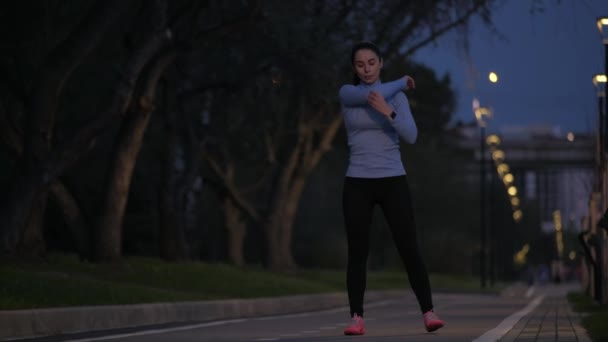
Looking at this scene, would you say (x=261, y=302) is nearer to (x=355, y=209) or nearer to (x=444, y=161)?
(x=355, y=209)

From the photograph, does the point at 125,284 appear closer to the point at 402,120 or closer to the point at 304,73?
the point at 304,73

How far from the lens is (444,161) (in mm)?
93000

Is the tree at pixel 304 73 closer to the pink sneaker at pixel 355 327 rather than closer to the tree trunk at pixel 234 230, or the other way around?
the tree trunk at pixel 234 230

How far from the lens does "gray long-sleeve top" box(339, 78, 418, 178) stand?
34.9 feet

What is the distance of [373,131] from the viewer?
1078cm

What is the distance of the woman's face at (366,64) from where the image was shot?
10594 mm

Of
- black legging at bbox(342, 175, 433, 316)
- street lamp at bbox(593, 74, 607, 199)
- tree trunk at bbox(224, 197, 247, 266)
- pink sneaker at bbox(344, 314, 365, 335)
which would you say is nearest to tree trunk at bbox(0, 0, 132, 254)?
street lamp at bbox(593, 74, 607, 199)

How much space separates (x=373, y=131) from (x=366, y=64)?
498mm

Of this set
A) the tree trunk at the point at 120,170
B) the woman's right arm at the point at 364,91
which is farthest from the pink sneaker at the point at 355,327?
the tree trunk at the point at 120,170

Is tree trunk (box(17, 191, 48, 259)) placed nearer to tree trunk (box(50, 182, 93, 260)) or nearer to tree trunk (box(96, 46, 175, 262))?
tree trunk (box(96, 46, 175, 262))

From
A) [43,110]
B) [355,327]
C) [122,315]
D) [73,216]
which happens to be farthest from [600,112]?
[355,327]

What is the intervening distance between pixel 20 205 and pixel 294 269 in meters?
22.9

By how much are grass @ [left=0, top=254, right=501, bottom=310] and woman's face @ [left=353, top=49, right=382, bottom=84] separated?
22.1 feet

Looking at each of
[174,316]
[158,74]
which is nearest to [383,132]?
[174,316]
